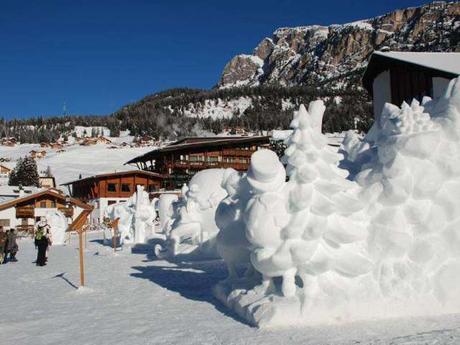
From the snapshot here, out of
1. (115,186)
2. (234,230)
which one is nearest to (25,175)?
(115,186)

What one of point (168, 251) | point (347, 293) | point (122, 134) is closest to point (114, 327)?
point (347, 293)

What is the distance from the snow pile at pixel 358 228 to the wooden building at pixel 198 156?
137ft

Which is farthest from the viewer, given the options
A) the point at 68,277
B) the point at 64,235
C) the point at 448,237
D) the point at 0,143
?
the point at 0,143

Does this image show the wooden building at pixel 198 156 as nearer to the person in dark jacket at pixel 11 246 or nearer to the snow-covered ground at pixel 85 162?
the snow-covered ground at pixel 85 162

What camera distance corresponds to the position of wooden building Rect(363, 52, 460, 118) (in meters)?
20.8

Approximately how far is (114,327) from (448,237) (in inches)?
194

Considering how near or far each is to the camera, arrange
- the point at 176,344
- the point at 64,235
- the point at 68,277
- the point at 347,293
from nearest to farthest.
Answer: the point at 176,344 → the point at 347,293 → the point at 68,277 → the point at 64,235

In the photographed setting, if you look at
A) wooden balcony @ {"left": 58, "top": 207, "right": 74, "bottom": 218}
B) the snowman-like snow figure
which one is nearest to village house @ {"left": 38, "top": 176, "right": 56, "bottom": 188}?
wooden balcony @ {"left": 58, "top": 207, "right": 74, "bottom": 218}

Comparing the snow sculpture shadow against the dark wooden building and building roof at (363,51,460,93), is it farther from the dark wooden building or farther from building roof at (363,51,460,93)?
the dark wooden building

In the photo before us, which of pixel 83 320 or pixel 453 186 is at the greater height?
pixel 453 186

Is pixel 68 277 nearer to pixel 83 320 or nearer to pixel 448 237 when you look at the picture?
pixel 83 320

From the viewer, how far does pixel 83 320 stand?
7.93 m

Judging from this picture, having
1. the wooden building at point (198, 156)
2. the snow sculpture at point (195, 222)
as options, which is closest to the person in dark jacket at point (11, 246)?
the snow sculpture at point (195, 222)

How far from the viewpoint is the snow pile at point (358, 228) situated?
7059 mm
